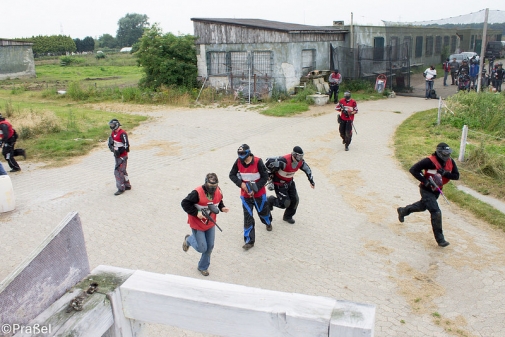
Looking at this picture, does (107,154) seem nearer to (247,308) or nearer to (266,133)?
(266,133)

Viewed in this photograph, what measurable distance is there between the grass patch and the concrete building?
3088 cm

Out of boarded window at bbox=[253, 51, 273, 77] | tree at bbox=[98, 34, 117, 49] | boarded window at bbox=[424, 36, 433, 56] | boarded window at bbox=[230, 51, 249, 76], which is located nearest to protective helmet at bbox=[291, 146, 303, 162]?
boarded window at bbox=[253, 51, 273, 77]

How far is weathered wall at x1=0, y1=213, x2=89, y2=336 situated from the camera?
2324 mm

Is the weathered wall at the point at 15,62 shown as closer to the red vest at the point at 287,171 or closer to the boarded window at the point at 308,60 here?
the boarded window at the point at 308,60

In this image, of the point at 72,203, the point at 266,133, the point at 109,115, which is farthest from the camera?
the point at 109,115

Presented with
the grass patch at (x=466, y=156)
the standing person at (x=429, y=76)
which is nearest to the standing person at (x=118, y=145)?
the grass patch at (x=466, y=156)

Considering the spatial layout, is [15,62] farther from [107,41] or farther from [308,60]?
[107,41]

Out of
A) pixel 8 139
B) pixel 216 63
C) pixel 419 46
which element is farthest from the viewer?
pixel 419 46

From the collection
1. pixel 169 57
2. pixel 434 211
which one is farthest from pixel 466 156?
pixel 169 57

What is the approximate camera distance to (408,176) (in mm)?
10883

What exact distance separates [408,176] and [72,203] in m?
7.74

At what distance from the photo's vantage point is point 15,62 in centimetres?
3534

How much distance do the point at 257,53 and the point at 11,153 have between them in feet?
42.3

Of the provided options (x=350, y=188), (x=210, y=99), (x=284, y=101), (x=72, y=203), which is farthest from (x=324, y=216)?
(x=210, y=99)
